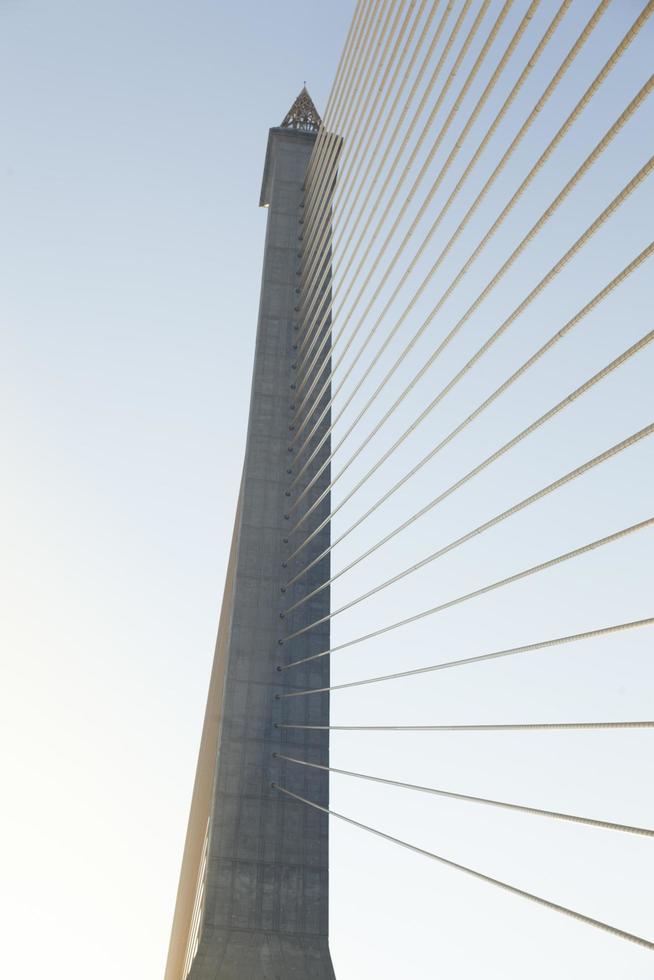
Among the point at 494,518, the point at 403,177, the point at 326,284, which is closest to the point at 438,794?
the point at 494,518

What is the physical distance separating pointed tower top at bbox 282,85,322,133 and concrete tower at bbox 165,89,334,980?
2.27 meters

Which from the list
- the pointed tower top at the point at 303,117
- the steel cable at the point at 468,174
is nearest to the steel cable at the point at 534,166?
the steel cable at the point at 468,174

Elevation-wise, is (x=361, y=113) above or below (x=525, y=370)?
above

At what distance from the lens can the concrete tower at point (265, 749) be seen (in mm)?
6477

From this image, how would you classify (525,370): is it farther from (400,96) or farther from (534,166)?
(400,96)

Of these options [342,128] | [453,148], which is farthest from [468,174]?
[342,128]

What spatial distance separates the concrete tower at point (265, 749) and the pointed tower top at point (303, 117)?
227 centimetres

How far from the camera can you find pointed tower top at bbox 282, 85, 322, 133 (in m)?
10.3

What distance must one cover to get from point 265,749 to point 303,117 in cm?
687

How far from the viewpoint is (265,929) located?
21.3ft

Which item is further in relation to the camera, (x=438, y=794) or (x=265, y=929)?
(x=265, y=929)

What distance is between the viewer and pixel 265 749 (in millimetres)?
7113

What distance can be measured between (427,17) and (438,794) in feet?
15.0

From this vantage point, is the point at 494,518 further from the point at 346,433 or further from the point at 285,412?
the point at 285,412
